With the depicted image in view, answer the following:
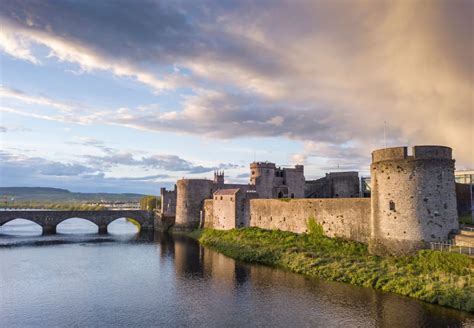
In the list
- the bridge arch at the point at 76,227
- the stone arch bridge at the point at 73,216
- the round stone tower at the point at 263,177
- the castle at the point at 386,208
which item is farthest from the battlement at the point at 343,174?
the bridge arch at the point at 76,227

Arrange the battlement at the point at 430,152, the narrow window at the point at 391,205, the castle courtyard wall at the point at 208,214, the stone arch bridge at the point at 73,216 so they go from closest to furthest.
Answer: the battlement at the point at 430,152
the narrow window at the point at 391,205
the castle courtyard wall at the point at 208,214
the stone arch bridge at the point at 73,216

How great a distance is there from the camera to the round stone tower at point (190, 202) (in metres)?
68.0

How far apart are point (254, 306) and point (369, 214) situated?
16.1m

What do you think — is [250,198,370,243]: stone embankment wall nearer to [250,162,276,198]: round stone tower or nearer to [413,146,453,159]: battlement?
[413,146,453,159]: battlement

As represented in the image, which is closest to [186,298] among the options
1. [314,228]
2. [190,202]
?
[314,228]

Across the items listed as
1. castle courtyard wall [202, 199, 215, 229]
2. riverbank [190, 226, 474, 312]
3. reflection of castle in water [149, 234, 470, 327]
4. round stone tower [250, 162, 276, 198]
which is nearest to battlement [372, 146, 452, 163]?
riverbank [190, 226, 474, 312]

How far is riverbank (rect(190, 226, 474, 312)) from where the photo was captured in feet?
77.8

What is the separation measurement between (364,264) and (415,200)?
6.19m

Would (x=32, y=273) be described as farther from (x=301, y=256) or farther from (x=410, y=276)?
(x=410, y=276)

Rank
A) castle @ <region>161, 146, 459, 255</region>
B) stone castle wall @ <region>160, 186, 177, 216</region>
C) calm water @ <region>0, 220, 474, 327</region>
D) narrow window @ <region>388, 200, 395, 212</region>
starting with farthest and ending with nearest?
stone castle wall @ <region>160, 186, 177, 216</region>, narrow window @ <region>388, 200, 395, 212</region>, castle @ <region>161, 146, 459, 255</region>, calm water @ <region>0, 220, 474, 327</region>

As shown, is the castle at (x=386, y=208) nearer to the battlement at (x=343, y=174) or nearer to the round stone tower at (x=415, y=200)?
the round stone tower at (x=415, y=200)

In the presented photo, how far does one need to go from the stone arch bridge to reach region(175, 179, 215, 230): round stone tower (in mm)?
12314

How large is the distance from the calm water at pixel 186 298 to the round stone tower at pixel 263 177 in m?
28.8

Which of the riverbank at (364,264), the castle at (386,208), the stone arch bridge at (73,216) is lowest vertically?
the riverbank at (364,264)
